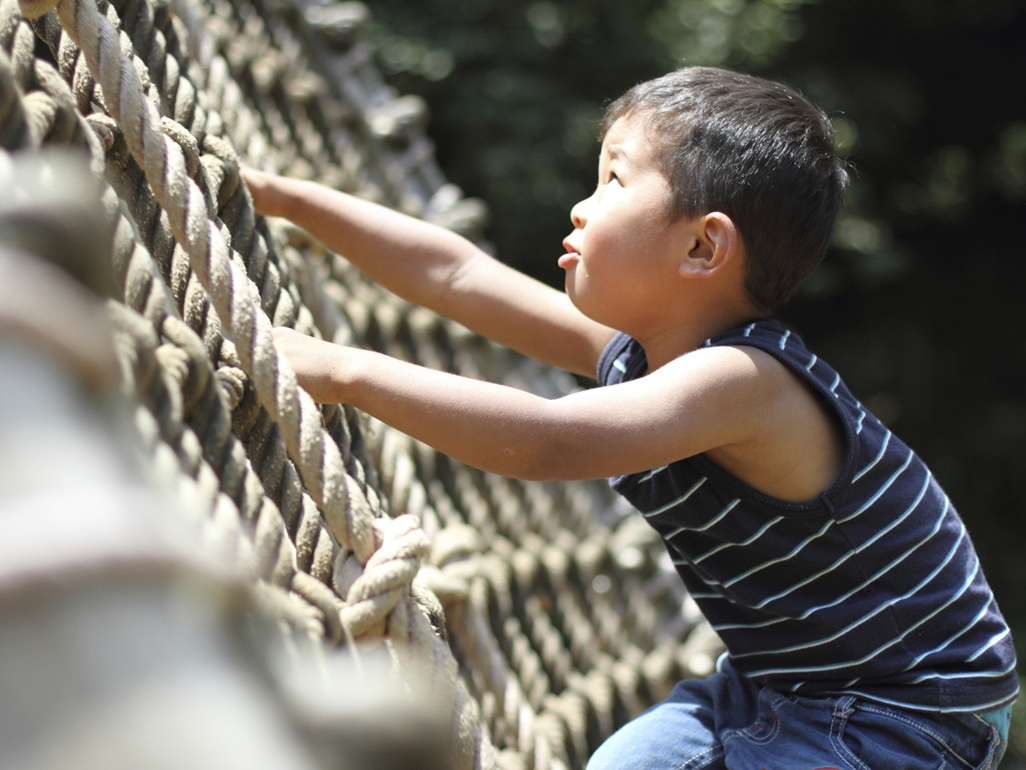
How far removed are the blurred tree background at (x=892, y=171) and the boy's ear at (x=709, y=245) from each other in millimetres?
1900

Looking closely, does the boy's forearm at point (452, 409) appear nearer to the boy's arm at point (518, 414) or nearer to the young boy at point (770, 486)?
the boy's arm at point (518, 414)

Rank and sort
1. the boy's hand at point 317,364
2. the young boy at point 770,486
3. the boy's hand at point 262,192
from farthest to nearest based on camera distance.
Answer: the boy's hand at point 262,192
the young boy at point 770,486
the boy's hand at point 317,364

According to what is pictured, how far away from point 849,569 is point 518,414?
0.31m

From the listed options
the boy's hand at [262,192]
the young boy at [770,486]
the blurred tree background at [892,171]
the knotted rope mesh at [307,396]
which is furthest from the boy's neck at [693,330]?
the blurred tree background at [892,171]

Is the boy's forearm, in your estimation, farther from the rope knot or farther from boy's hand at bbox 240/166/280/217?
A: boy's hand at bbox 240/166/280/217

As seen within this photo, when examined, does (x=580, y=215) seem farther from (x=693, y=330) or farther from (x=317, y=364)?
(x=317, y=364)

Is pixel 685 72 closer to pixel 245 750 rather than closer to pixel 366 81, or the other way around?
pixel 245 750

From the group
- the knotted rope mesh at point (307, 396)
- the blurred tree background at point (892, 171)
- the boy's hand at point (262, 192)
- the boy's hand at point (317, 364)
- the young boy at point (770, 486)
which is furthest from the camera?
the blurred tree background at point (892, 171)

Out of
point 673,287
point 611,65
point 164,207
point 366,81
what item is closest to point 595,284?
point 673,287

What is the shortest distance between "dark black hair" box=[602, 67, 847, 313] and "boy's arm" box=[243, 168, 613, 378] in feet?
0.69

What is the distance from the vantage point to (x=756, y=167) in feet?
2.64

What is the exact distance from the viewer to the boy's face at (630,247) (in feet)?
2.67

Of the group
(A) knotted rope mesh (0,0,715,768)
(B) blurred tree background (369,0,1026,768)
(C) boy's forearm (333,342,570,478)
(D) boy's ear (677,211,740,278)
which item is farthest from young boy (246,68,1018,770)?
(B) blurred tree background (369,0,1026,768)

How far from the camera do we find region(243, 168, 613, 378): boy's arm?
995mm
